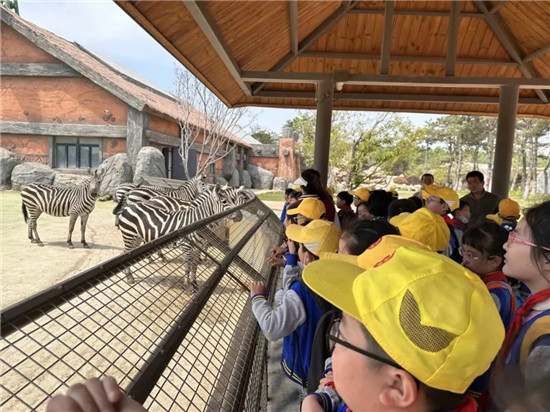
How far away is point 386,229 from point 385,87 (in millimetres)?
→ 6908

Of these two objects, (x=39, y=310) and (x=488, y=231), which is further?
(x=488, y=231)

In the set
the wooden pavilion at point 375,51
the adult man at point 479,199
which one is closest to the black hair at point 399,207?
the adult man at point 479,199

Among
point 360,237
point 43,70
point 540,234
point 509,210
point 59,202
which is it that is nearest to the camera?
point 540,234

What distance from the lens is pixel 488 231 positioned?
2350 mm

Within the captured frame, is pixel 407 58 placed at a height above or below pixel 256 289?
above

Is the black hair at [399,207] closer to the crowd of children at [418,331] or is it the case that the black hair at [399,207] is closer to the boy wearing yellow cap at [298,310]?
the boy wearing yellow cap at [298,310]

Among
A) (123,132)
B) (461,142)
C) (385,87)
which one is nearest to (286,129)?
(123,132)

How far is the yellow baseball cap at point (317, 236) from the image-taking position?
2273mm

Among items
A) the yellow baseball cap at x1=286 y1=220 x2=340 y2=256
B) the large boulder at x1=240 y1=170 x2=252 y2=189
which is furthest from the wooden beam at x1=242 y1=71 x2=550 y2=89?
the large boulder at x1=240 y1=170 x2=252 y2=189

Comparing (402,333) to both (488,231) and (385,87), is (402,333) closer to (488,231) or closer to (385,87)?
(488,231)

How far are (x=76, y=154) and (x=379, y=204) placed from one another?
1835 cm

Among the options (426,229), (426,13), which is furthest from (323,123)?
(426,229)

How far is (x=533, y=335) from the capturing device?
1333 millimetres

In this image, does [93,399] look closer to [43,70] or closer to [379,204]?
[379,204]
